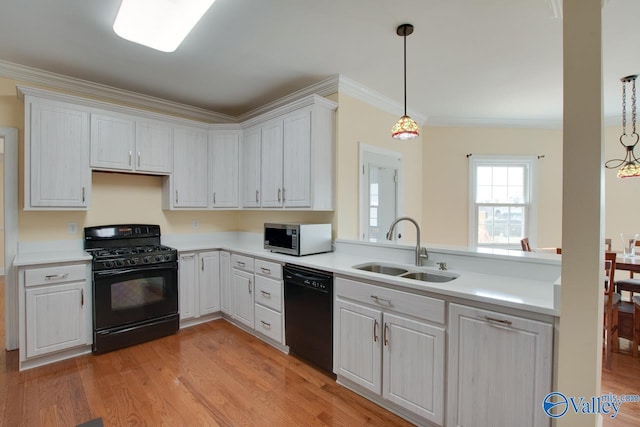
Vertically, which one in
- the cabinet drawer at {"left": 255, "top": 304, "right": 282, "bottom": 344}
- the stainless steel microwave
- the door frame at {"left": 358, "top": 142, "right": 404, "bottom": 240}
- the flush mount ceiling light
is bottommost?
the cabinet drawer at {"left": 255, "top": 304, "right": 282, "bottom": 344}

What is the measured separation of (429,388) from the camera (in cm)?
180

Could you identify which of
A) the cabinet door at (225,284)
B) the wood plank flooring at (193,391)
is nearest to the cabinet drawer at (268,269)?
the cabinet door at (225,284)

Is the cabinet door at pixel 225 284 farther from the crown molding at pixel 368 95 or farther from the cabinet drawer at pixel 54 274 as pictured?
the crown molding at pixel 368 95

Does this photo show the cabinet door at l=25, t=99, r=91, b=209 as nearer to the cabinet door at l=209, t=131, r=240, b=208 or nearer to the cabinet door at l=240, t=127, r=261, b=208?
the cabinet door at l=209, t=131, r=240, b=208

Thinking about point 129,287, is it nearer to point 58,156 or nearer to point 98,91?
point 58,156

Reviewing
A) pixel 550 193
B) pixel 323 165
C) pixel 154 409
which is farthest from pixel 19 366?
pixel 550 193

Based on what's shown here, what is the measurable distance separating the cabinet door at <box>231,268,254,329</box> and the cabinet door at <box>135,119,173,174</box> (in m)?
1.49

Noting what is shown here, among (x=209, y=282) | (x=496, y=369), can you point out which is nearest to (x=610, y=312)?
(x=496, y=369)

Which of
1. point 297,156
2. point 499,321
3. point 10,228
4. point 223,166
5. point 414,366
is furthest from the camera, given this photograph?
point 223,166

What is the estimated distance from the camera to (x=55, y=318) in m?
2.65

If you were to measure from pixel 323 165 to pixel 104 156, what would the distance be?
227cm

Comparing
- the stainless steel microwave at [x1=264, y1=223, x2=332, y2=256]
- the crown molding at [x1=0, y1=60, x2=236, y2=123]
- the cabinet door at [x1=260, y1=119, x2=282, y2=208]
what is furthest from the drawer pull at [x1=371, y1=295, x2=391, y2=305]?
the crown molding at [x1=0, y1=60, x2=236, y2=123]

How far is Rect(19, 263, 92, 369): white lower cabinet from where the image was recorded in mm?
2531

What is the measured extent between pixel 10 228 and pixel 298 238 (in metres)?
2.72
